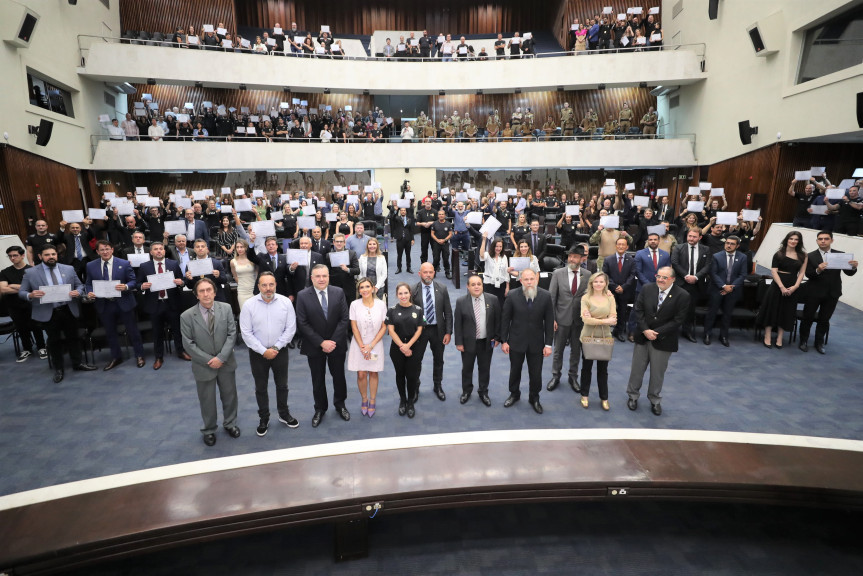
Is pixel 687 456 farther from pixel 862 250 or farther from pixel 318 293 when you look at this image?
pixel 862 250

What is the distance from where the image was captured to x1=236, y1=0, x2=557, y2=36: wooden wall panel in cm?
2311

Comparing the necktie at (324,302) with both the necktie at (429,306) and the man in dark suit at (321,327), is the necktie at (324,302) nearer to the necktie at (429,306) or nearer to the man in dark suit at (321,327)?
the man in dark suit at (321,327)

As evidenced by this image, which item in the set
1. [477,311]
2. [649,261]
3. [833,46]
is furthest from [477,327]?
[833,46]

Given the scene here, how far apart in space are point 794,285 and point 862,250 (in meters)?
3.67

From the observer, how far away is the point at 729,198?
15.3m

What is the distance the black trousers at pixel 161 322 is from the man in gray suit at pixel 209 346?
2168 millimetres

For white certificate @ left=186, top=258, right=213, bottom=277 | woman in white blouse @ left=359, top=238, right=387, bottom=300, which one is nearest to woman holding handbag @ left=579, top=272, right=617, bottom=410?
woman in white blouse @ left=359, top=238, right=387, bottom=300

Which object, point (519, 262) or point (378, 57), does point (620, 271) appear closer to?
point (519, 262)

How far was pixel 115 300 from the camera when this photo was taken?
21.0 feet

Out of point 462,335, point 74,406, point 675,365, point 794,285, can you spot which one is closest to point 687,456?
point 462,335

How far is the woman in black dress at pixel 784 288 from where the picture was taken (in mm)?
6980

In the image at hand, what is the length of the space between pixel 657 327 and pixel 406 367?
8.86ft

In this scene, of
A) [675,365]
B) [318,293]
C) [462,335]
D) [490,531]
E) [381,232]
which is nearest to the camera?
[490,531]

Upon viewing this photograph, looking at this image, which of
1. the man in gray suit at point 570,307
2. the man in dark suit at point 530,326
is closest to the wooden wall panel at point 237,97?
the man in gray suit at point 570,307
